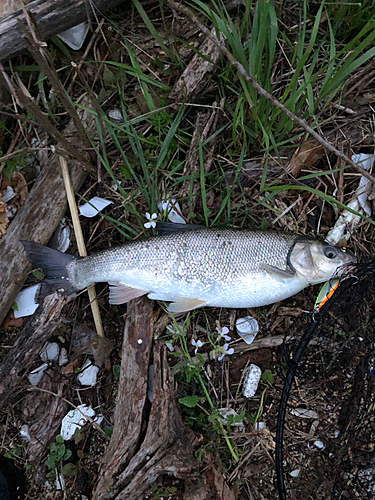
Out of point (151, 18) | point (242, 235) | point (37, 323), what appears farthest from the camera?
point (151, 18)

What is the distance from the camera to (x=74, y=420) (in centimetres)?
348

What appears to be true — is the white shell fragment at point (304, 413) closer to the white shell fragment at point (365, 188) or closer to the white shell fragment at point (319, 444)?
the white shell fragment at point (319, 444)

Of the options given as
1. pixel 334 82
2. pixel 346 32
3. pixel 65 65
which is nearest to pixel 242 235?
pixel 334 82

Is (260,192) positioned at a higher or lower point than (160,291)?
higher

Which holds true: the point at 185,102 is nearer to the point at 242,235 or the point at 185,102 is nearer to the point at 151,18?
the point at 151,18

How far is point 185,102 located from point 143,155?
64cm

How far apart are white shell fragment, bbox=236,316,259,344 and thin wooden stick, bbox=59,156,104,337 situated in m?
1.32

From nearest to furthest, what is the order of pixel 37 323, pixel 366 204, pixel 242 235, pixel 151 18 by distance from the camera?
1. pixel 37 323
2. pixel 242 235
3. pixel 366 204
4. pixel 151 18

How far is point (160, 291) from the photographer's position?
3330 millimetres

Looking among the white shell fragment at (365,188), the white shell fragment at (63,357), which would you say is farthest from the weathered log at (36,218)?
the white shell fragment at (365,188)

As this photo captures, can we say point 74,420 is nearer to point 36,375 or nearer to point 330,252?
point 36,375

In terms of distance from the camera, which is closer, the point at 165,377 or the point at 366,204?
the point at 165,377

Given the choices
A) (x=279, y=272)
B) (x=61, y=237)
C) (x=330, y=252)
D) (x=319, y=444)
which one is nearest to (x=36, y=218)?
(x=61, y=237)

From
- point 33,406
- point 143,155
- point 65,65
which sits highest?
point 65,65
